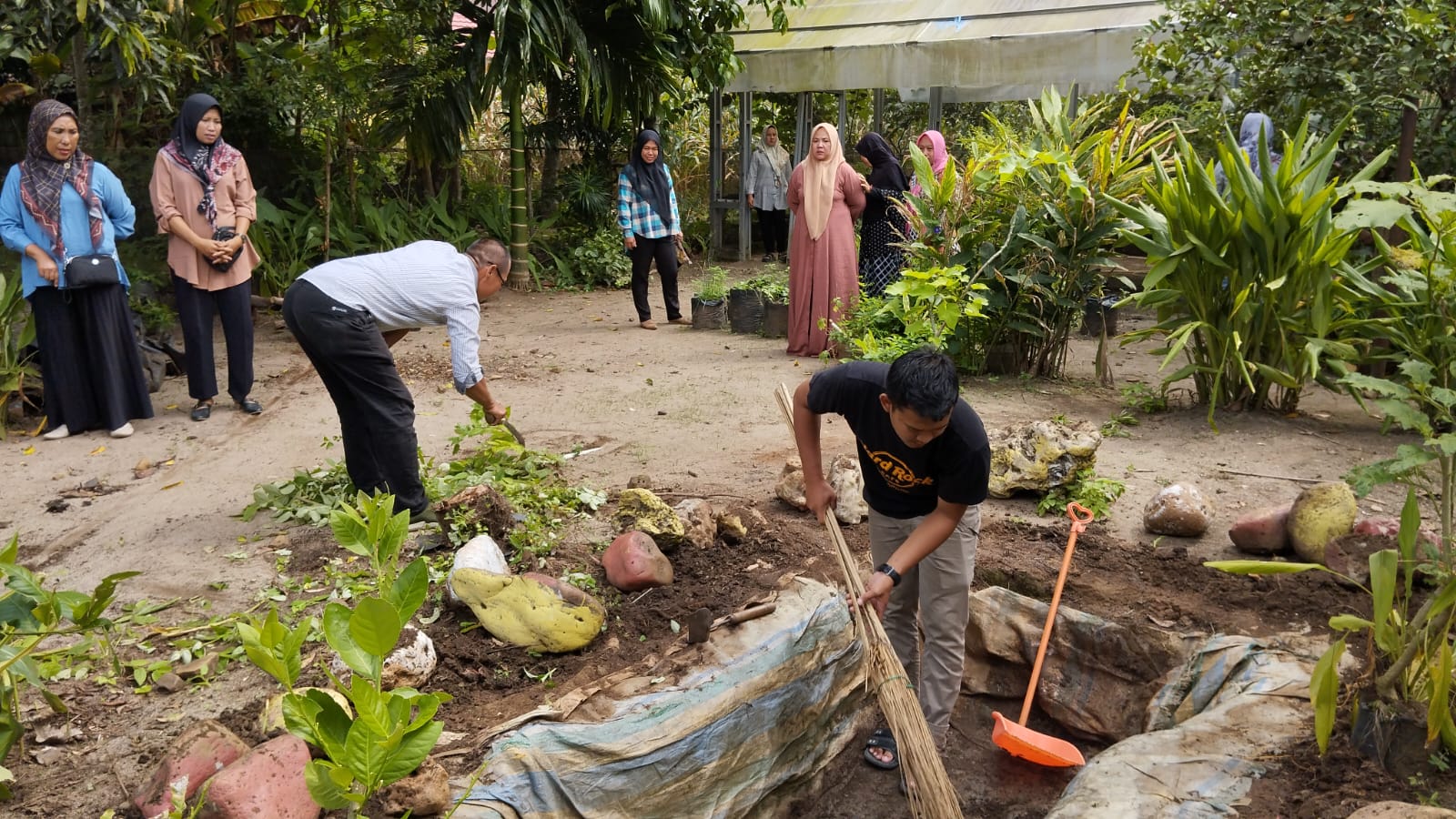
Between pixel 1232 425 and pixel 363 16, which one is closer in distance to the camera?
pixel 1232 425

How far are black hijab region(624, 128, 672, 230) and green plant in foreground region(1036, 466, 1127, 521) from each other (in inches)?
192

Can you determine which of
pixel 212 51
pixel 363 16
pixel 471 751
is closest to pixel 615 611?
pixel 471 751

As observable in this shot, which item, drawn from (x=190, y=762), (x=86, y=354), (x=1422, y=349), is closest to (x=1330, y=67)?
(x=1422, y=349)

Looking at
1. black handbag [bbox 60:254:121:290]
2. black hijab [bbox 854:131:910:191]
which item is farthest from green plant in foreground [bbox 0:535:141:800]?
black hijab [bbox 854:131:910:191]

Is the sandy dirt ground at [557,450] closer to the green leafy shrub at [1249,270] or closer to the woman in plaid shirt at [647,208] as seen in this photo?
the green leafy shrub at [1249,270]

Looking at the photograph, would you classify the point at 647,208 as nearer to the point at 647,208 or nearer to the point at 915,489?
the point at 647,208

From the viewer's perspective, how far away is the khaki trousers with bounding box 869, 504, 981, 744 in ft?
10.7

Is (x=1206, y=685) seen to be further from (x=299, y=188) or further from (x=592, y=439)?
(x=299, y=188)

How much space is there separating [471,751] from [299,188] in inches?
331

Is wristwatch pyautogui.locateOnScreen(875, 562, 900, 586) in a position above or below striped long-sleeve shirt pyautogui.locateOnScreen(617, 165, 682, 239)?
below

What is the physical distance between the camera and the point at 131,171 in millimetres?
8891

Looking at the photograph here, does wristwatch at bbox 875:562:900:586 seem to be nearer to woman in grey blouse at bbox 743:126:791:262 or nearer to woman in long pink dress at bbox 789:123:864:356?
woman in long pink dress at bbox 789:123:864:356

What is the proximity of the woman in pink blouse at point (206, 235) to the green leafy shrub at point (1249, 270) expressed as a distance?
188 inches

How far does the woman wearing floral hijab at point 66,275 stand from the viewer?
531 centimetres
